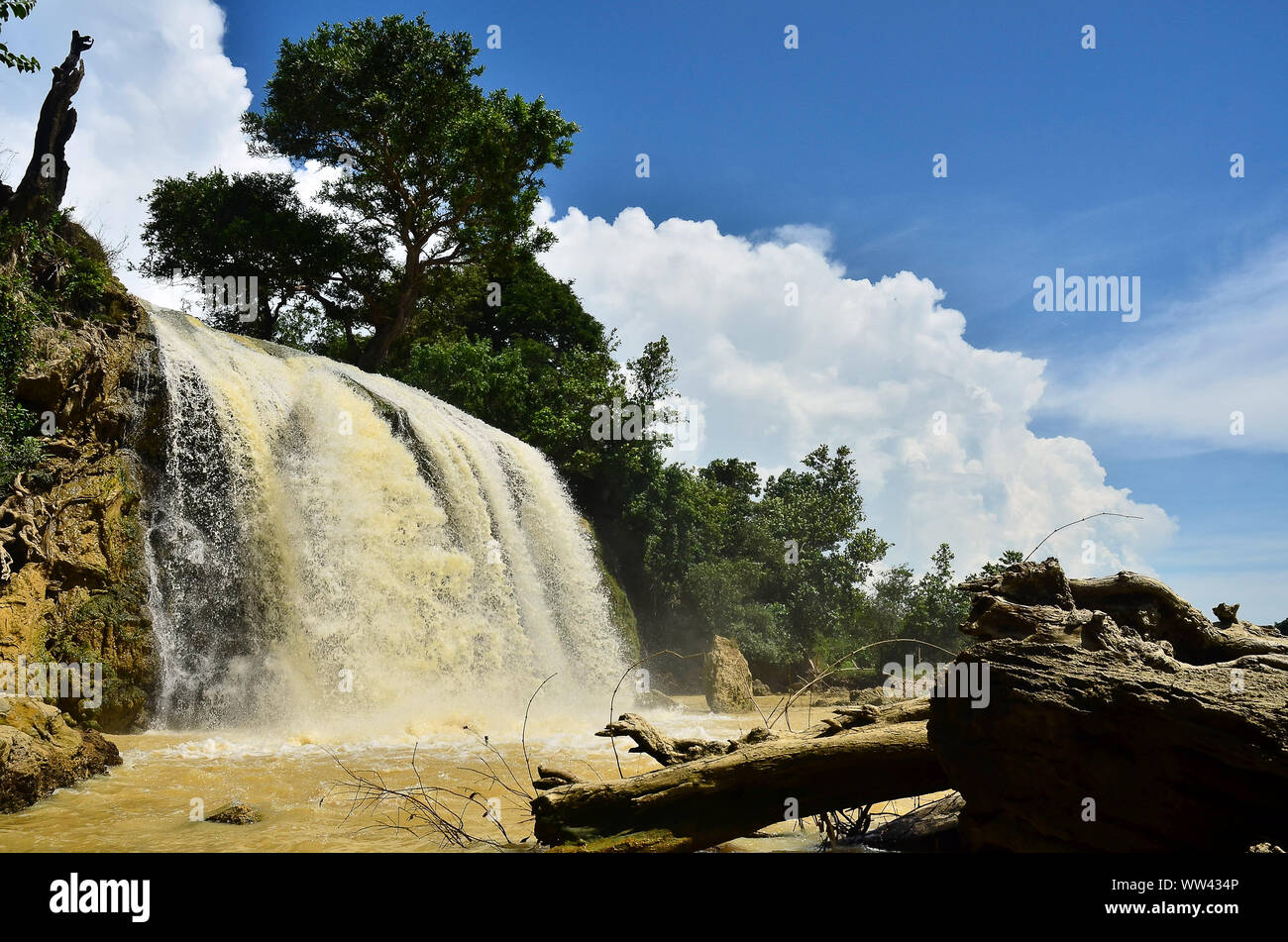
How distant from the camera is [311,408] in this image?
13.3m

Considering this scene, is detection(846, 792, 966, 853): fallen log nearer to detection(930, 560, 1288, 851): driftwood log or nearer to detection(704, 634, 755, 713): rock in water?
detection(930, 560, 1288, 851): driftwood log

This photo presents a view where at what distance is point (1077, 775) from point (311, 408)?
1282 cm

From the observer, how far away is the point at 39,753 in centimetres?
619

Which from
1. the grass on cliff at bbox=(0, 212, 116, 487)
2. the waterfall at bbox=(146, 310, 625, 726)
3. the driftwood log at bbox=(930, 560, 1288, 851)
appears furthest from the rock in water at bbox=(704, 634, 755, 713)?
the driftwood log at bbox=(930, 560, 1288, 851)

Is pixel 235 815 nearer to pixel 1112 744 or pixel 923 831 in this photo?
pixel 923 831

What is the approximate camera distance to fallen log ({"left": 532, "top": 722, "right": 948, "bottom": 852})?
387 cm

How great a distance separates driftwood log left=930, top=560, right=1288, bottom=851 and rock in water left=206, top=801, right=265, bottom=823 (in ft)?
16.0

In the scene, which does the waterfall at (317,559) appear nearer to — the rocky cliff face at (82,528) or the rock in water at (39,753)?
the rocky cliff face at (82,528)

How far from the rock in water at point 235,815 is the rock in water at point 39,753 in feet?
4.96

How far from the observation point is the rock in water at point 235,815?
5.59 m

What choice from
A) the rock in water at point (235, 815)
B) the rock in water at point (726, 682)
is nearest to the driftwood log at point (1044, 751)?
the rock in water at point (235, 815)
